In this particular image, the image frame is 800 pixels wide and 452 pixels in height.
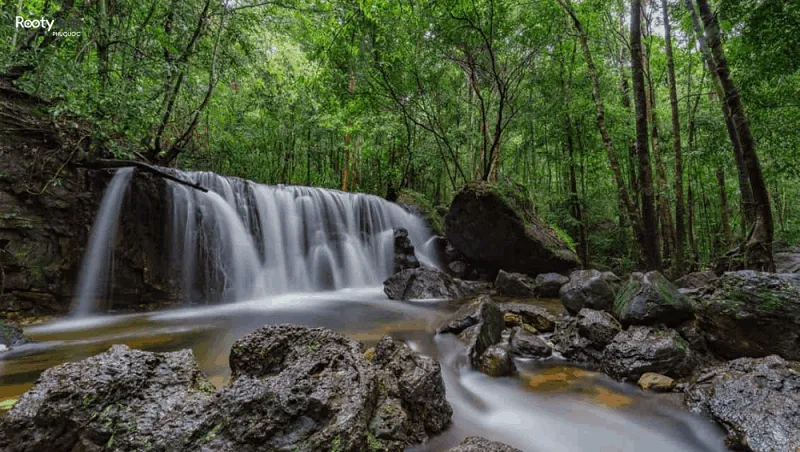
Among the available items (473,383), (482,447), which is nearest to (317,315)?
(473,383)

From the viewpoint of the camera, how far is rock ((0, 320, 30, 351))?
3.98 metres

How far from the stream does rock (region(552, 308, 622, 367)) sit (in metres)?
0.24

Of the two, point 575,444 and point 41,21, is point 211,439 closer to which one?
point 575,444

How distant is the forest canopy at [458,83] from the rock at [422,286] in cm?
366

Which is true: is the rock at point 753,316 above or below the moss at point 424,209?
below

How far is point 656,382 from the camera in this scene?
10.9ft

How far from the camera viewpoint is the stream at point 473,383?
8.73 ft

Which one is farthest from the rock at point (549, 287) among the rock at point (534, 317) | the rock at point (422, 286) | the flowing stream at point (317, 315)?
the rock at point (534, 317)

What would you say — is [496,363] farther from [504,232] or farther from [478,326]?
[504,232]

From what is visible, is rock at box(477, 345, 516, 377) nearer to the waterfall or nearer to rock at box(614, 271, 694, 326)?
rock at box(614, 271, 694, 326)

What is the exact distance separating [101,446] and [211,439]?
59 cm

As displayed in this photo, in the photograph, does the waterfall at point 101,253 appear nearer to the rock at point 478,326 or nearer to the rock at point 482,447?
the rock at point 478,326

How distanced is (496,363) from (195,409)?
2.99 metres

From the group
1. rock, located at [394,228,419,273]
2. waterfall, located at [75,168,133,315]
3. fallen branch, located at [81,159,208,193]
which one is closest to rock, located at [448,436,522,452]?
fallen branch, located at [81,159,208,193]
